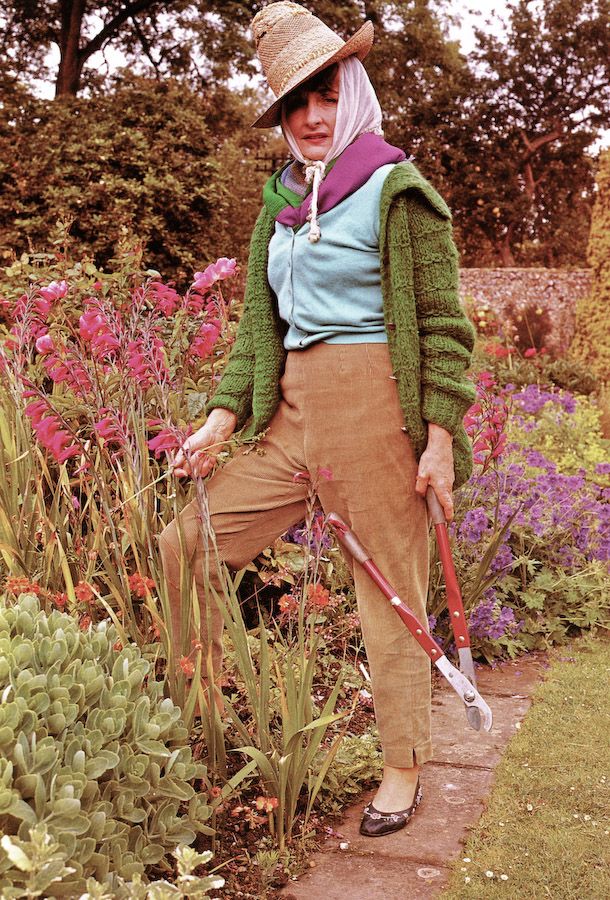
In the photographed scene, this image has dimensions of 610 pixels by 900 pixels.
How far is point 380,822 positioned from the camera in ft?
8.00

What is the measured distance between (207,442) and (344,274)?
0.57 metres

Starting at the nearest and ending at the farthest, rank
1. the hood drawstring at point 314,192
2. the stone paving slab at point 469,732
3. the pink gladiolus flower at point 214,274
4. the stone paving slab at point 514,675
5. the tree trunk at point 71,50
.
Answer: the hood drawstring at point 314,192, the stone paving slab at point 469,732, the pink gladiolus flower at point 214,274, the stone paving slab at point 514,675, the tree trunk at point 71,50

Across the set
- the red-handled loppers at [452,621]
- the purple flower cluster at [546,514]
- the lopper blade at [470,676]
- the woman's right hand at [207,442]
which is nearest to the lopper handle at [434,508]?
the red-handled loppers at [452,621]

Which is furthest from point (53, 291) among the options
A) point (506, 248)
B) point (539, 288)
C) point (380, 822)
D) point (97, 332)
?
point (506, 248)

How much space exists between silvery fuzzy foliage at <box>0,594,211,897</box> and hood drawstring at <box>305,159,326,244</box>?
3.39 ft

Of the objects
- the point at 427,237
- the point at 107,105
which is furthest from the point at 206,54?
the point at 427,237

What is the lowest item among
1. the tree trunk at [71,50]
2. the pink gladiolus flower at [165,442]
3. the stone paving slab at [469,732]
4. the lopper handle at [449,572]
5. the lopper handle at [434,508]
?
the stone paving slab at [469,732]

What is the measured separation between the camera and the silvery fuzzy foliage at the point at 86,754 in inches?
65.5

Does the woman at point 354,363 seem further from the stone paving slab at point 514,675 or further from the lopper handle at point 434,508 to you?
the stone paving slab at point 514,675

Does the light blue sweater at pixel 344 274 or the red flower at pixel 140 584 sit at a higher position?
the light blue sweater at pixel 344 274

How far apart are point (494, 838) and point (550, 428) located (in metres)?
4.25

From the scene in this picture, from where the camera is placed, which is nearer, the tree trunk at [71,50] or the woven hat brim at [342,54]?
the woven hat brim at [342,54]

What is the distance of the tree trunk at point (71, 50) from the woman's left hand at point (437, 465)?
12.2 metres

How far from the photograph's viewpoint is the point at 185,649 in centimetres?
232
